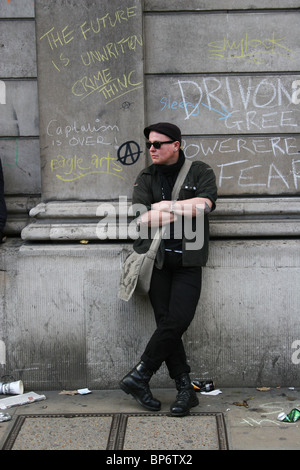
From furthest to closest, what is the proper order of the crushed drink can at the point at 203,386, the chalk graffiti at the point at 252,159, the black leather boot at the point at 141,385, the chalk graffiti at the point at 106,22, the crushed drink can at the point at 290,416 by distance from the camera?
the chalk graffiti at the point at 252,159
the chalk graffiti at the point at 106,22
the crushed drink can at the point at 203,386
the black leather boot at the point at 141,385
the crushed drink can at the point at 290,416

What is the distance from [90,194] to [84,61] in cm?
112

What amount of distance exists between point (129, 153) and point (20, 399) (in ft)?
7.26

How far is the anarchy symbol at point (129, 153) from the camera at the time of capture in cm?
584

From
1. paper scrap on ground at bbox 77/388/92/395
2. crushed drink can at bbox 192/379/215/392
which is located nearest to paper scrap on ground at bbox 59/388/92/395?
paper scrap on ground at bbox 77/388/92/395

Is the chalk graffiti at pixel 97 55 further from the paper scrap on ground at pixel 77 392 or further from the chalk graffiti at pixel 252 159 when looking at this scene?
the paper scrap on ground at pixel 77 392

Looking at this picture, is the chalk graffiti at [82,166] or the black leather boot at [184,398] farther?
→ the chalk graffiti at [82,166]

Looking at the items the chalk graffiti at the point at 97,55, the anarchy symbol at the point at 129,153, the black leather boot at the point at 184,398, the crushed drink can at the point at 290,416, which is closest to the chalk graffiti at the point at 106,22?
the chalk graffiti at the point at 97,55

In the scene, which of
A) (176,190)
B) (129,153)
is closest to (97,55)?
(129,153)

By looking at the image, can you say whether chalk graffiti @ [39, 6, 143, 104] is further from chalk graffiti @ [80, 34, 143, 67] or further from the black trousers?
the black trousers

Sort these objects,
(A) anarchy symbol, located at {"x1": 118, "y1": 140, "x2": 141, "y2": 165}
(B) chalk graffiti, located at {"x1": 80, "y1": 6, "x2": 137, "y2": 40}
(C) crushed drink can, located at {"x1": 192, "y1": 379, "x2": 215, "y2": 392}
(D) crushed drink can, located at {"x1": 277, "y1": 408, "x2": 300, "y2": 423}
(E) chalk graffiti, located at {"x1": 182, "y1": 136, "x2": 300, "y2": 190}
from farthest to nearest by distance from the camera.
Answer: (E) chalk graffiti, located at {"x1": 182, "y1": 136, "x2": 300, "y2": 190} → (A) anarchy symbol, located at {"x1": 118, "y1": 140, "x2": 141, "y2": 165} → (B) chalk graffiti, located at {"x1": 80, "y1": 6, "x2": 137, "y2": 40} → (C) crushed drink can, located at {"x1": 192, "y1": 379, "x2": 215, "y2": 392} → (D) crushed drink can, located at {"x1": 277, "y1": 408, "x2": 300, "y2": 423}

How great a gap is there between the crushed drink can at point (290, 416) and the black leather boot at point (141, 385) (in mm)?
904

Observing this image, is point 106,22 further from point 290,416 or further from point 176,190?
point 290,416

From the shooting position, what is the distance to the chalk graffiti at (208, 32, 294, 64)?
5871 mm

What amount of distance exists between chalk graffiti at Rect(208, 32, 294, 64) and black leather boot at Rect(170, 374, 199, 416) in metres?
2.73
